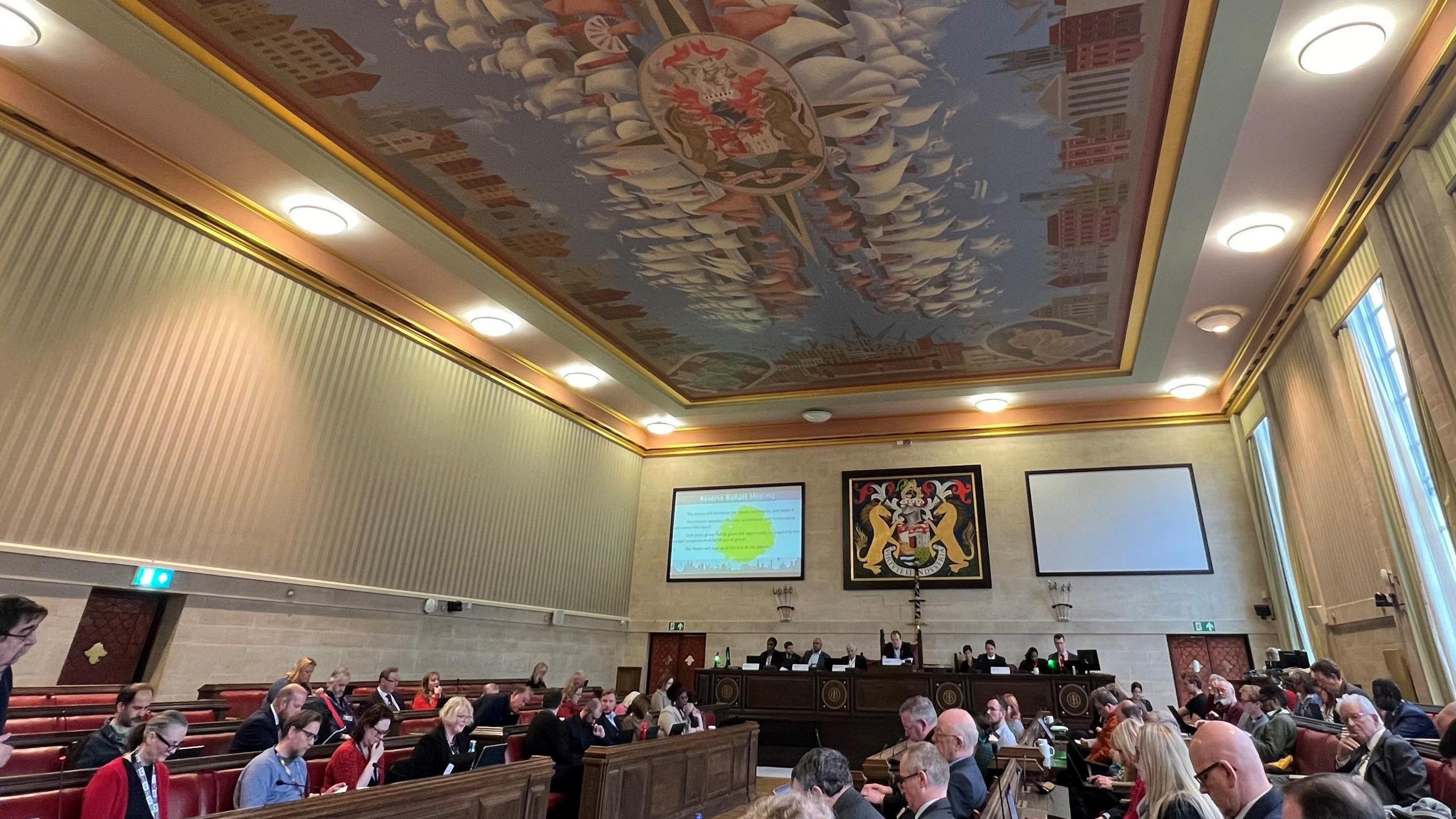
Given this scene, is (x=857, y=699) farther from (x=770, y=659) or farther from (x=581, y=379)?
(x=581, y=379)

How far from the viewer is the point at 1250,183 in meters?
6.67

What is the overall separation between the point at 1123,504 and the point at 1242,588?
1.97 meters

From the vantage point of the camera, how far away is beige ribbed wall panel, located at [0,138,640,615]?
596 centimetres

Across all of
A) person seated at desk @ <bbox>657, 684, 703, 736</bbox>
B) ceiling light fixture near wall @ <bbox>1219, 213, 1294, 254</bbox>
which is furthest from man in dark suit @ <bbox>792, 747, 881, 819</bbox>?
ceiling light fixture near wall @ <bbox>1219, 213, 1294, 254</bbox>

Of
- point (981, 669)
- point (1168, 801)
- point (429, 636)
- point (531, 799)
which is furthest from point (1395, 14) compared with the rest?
point (429, 636)

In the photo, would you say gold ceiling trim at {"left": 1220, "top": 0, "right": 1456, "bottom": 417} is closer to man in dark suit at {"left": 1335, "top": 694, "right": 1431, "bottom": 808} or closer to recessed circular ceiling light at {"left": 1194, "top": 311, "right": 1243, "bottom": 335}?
recessed circular ceiling light at {"left": 1194, "top": 311, "right": 1243, "bottom": 335}

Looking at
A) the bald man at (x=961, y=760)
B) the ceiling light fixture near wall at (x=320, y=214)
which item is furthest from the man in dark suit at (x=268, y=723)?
the ceiling light fixture near wall at (x=320, y=214)

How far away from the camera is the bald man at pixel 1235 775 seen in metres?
2.19

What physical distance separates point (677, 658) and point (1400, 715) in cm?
1077

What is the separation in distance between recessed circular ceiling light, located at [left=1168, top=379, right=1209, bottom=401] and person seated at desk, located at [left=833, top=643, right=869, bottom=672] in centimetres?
656

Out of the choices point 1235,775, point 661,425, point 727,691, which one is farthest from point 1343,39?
point 661,425

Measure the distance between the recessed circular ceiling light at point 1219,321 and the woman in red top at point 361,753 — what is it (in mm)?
9752

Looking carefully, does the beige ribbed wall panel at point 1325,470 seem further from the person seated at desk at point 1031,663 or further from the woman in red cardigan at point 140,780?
the woman in red cardigan at point 140,780

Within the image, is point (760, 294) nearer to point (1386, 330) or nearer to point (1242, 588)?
point (1386, 330)
